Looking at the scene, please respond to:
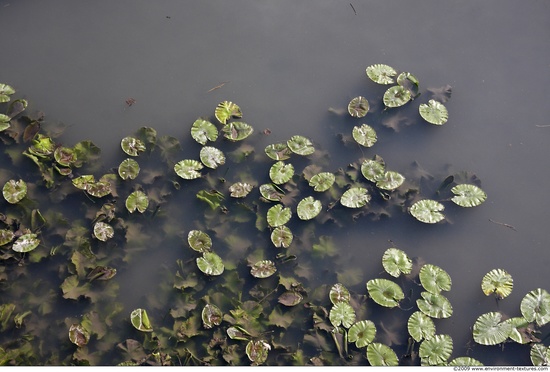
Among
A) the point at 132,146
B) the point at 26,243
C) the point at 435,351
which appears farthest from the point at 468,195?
the point at 26,243

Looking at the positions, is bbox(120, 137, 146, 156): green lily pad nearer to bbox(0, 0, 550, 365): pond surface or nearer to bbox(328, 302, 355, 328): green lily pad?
bbox(0, 0, 550, 365): pond surface

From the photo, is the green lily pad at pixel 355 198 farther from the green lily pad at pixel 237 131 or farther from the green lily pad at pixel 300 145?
the green lily pad at pixel 237 131

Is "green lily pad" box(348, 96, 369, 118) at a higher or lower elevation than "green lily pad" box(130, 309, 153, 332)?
higher

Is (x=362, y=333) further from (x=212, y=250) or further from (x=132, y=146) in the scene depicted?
(x=132, y=146)

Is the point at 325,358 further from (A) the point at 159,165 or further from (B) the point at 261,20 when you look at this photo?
(B) the point at 261,20

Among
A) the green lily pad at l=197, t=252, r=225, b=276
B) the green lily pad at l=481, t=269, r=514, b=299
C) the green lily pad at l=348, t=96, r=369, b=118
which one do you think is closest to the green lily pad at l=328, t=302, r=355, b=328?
the green lily pad at l=197, t=252, r=225, b=276

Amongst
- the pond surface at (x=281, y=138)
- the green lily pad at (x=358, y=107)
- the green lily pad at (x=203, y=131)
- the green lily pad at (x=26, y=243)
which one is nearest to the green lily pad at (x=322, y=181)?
the pond surface at (x=281, y=138)
